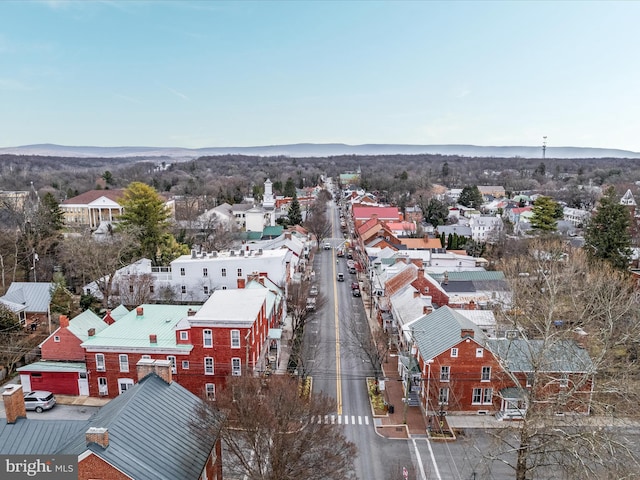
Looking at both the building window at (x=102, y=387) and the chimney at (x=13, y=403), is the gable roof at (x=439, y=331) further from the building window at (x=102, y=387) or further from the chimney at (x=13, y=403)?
the chimney at (x=13, y=403)

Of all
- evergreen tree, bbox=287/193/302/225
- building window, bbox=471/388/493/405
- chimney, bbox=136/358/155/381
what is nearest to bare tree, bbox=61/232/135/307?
chimney, bbox=136/358/155/381

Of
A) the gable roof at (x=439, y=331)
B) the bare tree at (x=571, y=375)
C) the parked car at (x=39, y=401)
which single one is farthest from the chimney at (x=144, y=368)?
the gable roof at (x=439, y=331)

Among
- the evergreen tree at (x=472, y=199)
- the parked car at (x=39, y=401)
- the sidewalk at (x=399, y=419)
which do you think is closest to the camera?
the sidewalk at (x=399, y=419)

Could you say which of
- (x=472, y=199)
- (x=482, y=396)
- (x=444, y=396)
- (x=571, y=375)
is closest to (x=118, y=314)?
(x=444, y=396)

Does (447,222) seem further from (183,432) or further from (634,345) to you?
(183,432)

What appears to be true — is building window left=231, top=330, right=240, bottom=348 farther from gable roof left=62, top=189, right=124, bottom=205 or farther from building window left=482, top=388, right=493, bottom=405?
gable roof left=62, top=189, right=124, bottom=205

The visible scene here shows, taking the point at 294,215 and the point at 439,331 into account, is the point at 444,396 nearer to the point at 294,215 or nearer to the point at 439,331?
the point at 439,331

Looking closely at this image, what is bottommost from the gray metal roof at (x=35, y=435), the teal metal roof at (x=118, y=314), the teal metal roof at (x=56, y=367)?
the teal metal roof at (x=56, y=367)
